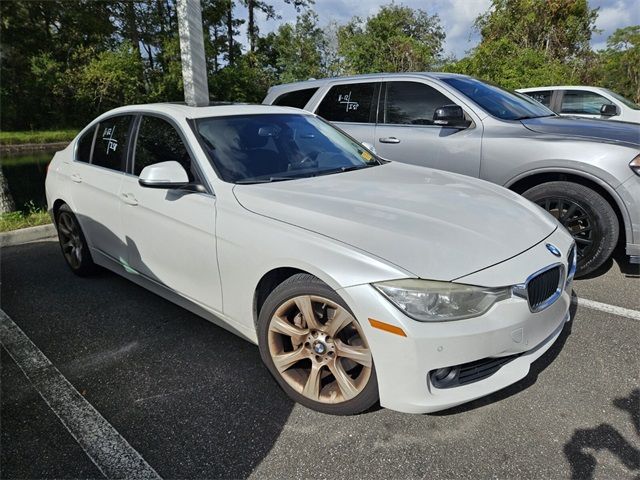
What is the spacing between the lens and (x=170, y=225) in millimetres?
2895

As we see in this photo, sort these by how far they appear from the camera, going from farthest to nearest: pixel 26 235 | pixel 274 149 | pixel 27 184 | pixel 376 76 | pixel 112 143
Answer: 1. pixel 27 184
2. pixel 26 235
3. pixel 376 76
4. pixel 112 143
5. pixel 274 149

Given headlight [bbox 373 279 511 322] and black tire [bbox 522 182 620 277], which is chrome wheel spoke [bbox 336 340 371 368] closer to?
headlight [bbox 373 279 511 322]

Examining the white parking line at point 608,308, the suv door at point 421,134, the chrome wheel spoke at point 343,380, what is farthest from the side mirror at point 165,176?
the white parking line at point 608,308

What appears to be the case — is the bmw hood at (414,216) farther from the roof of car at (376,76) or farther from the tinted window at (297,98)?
the tinted window at (297,98)

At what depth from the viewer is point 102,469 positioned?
2.00m

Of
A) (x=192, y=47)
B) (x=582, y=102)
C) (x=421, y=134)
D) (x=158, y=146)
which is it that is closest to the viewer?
(x=158, y=146)

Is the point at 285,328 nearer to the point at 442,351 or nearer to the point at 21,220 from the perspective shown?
the point at 442,351

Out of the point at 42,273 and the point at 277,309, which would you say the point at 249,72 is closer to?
the point at 42,273

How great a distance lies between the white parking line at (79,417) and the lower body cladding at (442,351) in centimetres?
114

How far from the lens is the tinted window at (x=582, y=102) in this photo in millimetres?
8828

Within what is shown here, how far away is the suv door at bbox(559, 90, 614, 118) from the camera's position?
347 inches

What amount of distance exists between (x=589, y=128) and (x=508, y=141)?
0.68 metres

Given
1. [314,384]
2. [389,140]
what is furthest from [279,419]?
[389,140]

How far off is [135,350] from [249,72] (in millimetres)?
30816
